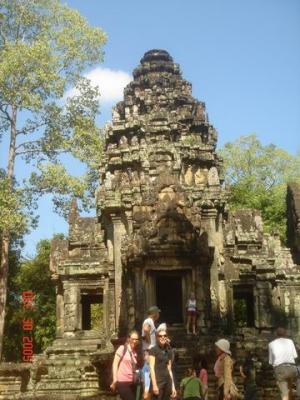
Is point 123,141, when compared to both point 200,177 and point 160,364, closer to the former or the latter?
point 200,177

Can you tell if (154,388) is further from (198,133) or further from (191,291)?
(198,133)

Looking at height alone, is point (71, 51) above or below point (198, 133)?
above

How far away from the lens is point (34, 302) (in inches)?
1208

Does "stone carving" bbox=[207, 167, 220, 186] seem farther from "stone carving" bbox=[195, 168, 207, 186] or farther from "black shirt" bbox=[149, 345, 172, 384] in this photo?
"black shirt" bbox=[149, 345, 172, 384]

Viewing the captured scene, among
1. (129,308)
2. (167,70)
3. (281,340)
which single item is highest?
(167,70)

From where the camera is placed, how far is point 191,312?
14797 millimetres

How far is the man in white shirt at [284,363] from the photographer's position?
792 cm

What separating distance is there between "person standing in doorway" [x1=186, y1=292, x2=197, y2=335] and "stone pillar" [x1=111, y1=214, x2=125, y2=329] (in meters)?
2.98

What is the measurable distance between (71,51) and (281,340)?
52.7 ft

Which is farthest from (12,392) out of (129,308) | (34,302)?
A: (34,302)

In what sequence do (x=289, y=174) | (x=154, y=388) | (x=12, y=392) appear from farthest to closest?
(x=289, y=174), (x=12, y=392), (x=154, y=388)

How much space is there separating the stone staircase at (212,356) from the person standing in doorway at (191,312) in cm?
25

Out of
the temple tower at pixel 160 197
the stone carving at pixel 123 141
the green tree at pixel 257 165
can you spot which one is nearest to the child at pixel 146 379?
the temple tower at pixel 160 197

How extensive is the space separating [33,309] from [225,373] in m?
23.8
